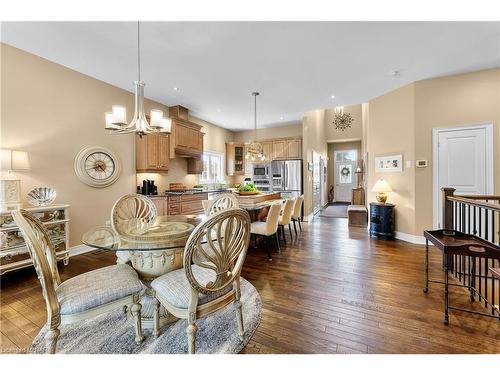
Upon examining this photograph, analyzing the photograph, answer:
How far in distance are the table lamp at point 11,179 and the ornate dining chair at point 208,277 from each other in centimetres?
243

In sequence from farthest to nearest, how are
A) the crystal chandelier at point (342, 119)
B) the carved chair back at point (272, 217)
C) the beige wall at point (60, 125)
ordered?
the crystal chandelier at point (342, 119), the carved chair back at point (272, 217), the beige wall at point (60, 125)

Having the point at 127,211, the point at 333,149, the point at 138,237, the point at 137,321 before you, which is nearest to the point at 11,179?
the point at 127,211

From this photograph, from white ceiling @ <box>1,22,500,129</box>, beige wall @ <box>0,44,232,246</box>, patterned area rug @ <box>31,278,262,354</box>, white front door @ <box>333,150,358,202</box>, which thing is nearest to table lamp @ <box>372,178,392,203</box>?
white ceiling @ <box>1,22,500,129</box>

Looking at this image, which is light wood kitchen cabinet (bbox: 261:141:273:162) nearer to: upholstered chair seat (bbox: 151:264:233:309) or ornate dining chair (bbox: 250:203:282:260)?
ornate dining chair (bbox: 250:203:282:260)

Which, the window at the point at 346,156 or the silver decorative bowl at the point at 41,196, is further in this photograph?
the window at the point at 346,156

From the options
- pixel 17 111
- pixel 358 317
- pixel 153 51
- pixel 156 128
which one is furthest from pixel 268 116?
pixel 358 317

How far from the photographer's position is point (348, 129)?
900 centimetres

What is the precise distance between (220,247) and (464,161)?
461 centimetres

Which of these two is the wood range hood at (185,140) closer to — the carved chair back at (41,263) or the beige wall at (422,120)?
the carved chair back at (41,263)

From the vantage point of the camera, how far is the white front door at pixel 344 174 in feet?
33.8

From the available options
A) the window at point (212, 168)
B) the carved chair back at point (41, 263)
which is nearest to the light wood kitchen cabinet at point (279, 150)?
the window at point (212, 168)

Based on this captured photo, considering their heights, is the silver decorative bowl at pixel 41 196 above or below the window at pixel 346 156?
below

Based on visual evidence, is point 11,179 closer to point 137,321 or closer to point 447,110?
point 137,321
